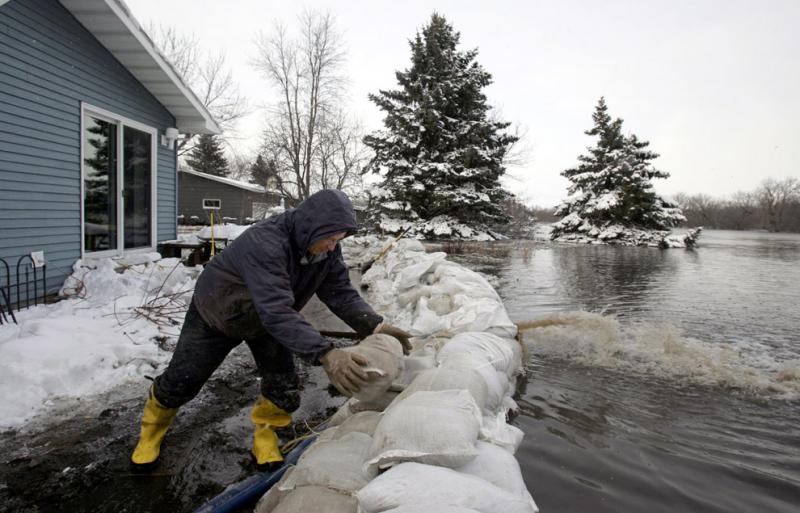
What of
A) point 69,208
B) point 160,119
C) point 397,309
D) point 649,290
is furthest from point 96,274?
point 649,290

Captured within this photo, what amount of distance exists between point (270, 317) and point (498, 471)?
1063 millimetres

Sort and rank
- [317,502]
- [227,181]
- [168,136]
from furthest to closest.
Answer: [227,181] < [168,136] < [317,502]

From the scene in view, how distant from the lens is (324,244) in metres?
2.10

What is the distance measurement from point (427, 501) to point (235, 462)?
1417mm

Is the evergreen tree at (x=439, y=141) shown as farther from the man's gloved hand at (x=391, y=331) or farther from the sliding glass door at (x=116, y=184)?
the man's gloved hand at (x=391, y=331)

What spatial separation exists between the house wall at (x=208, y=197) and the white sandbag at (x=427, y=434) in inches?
972

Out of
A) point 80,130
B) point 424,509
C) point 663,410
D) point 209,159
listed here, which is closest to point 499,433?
point 424,509

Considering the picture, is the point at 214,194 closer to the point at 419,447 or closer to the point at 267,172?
the point at 267,172

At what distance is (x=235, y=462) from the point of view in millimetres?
2340

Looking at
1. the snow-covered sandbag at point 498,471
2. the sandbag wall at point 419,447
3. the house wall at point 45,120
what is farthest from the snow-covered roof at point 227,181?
the snow-covered sandbag at point 498,471

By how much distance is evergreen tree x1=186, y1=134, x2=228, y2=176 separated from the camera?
117 ft

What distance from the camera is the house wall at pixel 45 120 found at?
4.85 metres

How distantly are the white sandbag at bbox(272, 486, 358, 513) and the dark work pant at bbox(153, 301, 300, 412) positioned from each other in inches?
31.3

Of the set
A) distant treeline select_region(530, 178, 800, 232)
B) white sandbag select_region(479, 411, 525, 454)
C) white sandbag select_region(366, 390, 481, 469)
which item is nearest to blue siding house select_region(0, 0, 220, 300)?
white sandbag select_region(366, 390, 481, 469)
